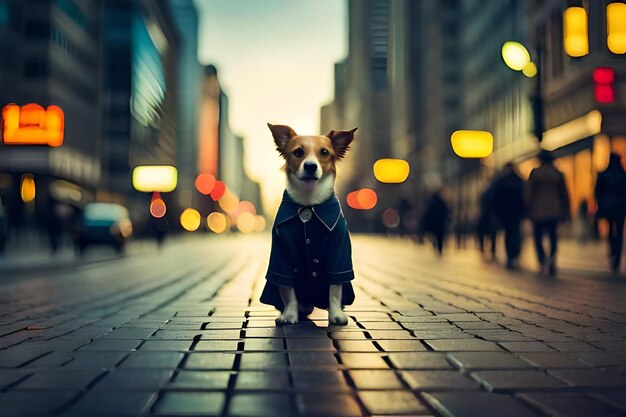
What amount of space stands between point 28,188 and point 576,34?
4908 centimetres

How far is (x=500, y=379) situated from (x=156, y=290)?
264 inches

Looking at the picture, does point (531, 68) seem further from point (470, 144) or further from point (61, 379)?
point (470, 144)

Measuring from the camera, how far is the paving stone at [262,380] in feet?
12.3

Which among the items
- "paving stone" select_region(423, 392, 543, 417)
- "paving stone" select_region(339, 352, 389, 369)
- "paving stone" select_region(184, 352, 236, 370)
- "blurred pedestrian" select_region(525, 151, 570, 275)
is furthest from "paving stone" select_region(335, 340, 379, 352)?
"blurred pedestrian" select_region(525, 151, 570, 275)

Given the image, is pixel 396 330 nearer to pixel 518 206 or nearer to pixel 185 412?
pixel 185 412

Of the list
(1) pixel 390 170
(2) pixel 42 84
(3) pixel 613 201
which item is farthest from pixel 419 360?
(1) pixel 390 170

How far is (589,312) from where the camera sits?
7082 millimetres

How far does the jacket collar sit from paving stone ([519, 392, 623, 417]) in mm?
2597

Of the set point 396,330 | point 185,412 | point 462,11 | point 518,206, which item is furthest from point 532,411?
point 462,11

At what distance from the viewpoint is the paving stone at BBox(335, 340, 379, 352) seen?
16.0 feet

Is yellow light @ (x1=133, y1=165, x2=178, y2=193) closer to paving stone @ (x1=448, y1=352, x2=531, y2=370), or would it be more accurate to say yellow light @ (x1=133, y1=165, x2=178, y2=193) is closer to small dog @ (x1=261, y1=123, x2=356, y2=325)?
small dog @ (x1=261, y1=123, x2=356, y2=325)

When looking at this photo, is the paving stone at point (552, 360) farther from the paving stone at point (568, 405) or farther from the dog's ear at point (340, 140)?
the dog's ear at point (340, 140)

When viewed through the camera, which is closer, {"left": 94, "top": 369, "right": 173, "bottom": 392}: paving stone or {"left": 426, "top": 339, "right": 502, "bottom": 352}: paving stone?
{"left": 94, "top": 369, "right": 173, "bottom": 392}: paving stone

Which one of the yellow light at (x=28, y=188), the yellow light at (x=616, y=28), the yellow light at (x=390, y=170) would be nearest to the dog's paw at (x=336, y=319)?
the yellow light at (x=616, y=28)
